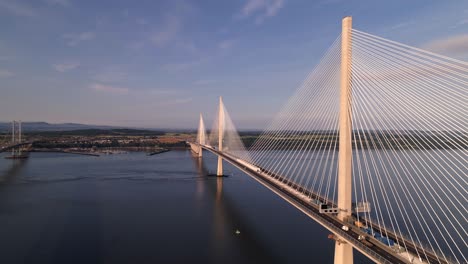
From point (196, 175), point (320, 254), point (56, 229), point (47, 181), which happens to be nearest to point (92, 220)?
point (56, 229)

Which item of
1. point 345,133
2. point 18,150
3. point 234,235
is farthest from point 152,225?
point 18,150

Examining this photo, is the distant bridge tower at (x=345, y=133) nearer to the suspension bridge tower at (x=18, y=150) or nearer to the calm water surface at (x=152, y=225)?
the calm water surface at (x=152, y=225)

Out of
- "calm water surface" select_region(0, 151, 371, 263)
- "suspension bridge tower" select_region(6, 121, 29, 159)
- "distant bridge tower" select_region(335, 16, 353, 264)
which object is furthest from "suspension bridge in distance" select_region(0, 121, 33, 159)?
"distant bridge tower" select_region(335, 16, 353, 264)

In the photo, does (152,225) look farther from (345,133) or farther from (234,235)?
(345,133)

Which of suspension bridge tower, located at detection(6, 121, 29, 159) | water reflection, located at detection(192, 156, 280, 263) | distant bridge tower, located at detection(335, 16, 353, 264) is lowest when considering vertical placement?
water reflection, located at detection(192, 156, 280, 263)

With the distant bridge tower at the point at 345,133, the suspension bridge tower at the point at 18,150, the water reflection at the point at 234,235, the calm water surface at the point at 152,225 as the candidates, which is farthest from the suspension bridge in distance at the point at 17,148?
the distant bridge tower at the point at 345,133

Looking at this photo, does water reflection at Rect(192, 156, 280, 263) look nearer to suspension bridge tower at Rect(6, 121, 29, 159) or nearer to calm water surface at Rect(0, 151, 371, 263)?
calm water surface at Rect(0, 151, 371, 263)

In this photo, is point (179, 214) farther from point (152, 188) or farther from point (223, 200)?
point (152, 188)

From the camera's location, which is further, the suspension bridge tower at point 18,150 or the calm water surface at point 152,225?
the suspension bridge tower at point 18,150
